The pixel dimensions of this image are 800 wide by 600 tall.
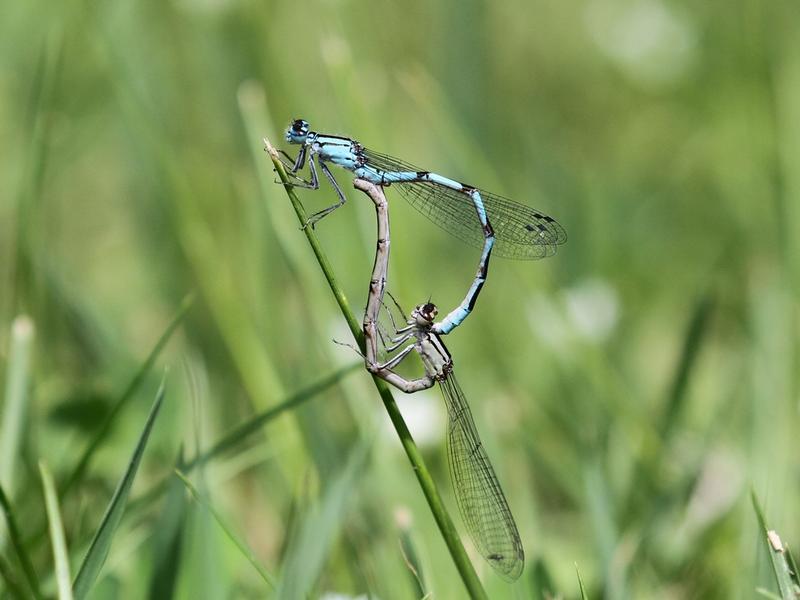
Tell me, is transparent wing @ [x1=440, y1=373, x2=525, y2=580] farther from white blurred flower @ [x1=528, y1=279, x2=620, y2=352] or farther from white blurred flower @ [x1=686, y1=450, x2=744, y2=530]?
white blurred flower @ [x1=528, y1=279, x2=620, y2=352]

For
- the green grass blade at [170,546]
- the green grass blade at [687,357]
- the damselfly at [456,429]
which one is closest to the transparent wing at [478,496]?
the damselfly at [456,429]

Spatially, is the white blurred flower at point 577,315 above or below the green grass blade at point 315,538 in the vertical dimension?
above

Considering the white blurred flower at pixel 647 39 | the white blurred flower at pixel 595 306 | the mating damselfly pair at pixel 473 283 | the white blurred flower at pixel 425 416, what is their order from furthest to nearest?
the white blurred flower at pixel 647 39 → the white blurred flower at pixel 595 306 → the white blurred flower at pixel 425 416 → the mating damselfly pair at pixel 473 283

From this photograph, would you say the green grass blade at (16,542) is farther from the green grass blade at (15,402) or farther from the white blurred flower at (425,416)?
the white blurred flower at (425,416)

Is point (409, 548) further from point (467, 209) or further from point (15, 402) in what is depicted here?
point (467, 209)

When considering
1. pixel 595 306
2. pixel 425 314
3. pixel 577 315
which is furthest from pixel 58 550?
pixel 595 306
